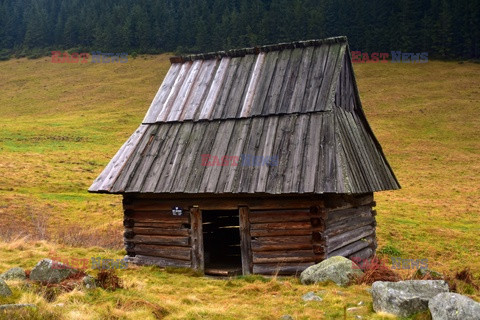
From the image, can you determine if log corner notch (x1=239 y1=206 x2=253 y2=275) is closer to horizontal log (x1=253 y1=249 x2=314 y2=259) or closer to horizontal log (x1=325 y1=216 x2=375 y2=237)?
horizontal log (x1=253 y1=249 x2=314 y2=259)

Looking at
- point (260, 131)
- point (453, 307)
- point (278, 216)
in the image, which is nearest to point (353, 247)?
point (278, 216)

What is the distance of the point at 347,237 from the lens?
13.7m

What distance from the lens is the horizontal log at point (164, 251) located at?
1347cm

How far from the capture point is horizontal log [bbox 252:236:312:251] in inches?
483

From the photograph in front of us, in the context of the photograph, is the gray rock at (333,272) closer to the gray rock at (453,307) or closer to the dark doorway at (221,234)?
the gray rock at (453,307)

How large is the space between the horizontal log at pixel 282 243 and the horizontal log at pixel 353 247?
683 millimetres

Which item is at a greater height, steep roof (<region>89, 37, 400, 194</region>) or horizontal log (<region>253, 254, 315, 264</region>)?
steep roof (<region>89, 37, 400, 194</region>)

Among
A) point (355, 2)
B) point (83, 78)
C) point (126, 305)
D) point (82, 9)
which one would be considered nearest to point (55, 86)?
point (83, 78)

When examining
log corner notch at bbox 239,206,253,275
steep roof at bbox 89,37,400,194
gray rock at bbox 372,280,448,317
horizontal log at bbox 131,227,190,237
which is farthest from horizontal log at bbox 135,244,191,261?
gray rock at bbox 372,280,448,317

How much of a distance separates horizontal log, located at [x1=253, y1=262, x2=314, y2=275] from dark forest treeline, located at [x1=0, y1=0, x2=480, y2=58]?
80743 mm

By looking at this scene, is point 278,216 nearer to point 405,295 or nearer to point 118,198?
point 405,295

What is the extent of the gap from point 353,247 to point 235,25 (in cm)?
8768

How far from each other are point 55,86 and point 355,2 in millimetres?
60918

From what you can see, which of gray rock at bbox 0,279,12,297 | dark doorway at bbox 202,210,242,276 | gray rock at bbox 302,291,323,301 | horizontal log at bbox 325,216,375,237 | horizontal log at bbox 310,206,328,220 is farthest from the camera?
dark doorway at bbox 202,210,242,276
